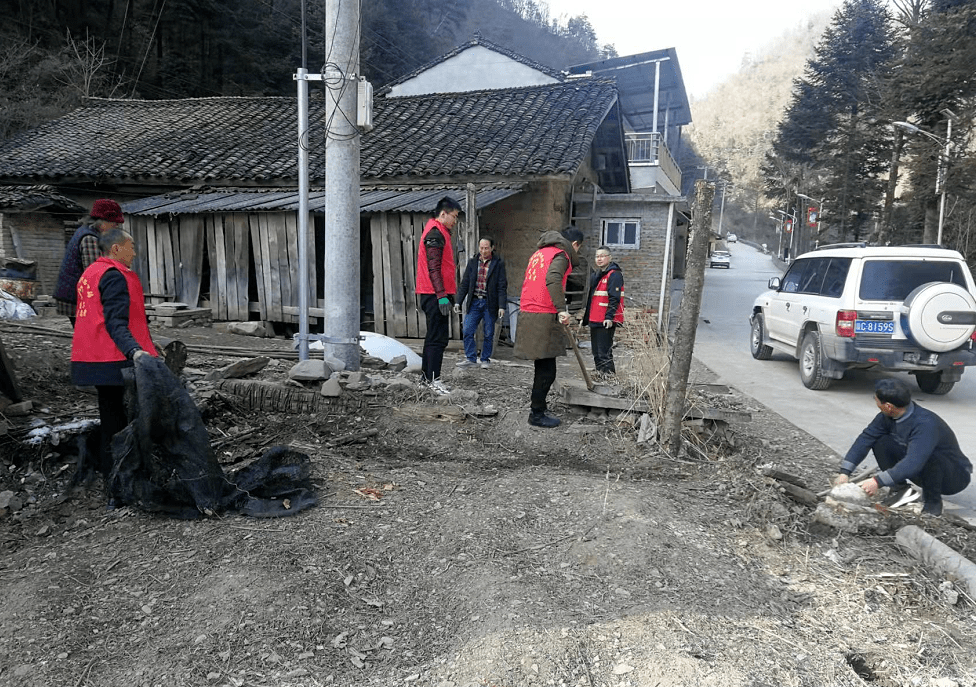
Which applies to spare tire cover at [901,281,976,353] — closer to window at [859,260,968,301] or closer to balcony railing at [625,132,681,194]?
window at [859,260,968,301]

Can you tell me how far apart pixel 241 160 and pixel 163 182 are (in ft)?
5.52

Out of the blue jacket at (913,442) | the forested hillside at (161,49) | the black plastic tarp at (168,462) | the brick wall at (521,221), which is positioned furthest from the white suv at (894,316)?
the forested hillside at (161,49)

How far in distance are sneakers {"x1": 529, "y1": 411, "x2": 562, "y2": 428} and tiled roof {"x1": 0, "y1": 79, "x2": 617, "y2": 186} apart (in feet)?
25.2

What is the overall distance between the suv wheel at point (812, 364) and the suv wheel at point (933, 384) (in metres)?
1.03

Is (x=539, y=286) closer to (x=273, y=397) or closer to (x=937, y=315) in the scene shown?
(x=273, y=397)

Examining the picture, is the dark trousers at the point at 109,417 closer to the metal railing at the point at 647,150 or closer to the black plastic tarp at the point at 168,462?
the black plastic tarp at the point at 168,462

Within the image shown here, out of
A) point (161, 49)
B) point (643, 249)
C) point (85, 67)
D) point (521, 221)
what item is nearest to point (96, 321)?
point (521, 221)

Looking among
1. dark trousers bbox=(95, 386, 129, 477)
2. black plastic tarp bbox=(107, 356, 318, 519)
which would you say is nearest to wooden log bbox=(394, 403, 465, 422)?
black plastic tarp bbox=(107, 356, 318, 519)

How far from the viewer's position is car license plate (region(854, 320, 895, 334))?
24.7 ft

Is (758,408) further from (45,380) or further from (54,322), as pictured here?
(54,322)

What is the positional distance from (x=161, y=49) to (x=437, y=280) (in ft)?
78.5

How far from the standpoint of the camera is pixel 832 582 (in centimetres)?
313

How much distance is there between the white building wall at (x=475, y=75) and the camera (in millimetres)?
20812

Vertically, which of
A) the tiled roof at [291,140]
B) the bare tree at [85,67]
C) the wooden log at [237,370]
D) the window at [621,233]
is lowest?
the wooden log at [237,370]
